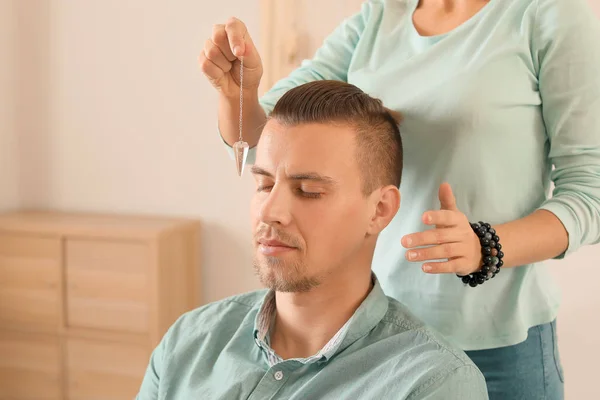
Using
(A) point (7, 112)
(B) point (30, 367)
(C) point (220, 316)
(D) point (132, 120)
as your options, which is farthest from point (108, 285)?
(C) point (220, 316)

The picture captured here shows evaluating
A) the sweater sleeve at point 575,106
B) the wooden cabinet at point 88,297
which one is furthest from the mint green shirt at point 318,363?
the wooden cabinet at point 88,297

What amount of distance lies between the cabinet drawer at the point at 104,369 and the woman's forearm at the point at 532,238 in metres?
1.84

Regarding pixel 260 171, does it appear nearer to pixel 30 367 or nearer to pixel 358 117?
pixel 358 117

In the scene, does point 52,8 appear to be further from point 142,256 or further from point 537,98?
point 537,98

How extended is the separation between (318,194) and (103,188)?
2.04 m

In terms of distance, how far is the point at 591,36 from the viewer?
1219 mm

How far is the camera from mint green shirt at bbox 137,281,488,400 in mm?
1099

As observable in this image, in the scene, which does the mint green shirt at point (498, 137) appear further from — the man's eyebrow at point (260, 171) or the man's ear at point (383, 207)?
the man's eyebrow at point (260, 171)

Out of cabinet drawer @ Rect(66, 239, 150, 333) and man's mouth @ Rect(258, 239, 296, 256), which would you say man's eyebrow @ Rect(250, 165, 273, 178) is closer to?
man's mouth @ Rect(258, 239, 296, 256)

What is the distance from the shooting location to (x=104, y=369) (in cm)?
276

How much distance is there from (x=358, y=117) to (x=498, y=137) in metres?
0.26

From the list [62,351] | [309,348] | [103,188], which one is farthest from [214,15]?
[309,348]

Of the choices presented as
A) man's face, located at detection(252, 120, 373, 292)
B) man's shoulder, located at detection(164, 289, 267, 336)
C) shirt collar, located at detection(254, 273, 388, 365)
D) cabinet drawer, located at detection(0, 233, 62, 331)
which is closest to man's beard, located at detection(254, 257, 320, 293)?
man's face, located at detection(252, 120, 373, 292)

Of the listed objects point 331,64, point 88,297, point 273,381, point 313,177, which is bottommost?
point 88,297
